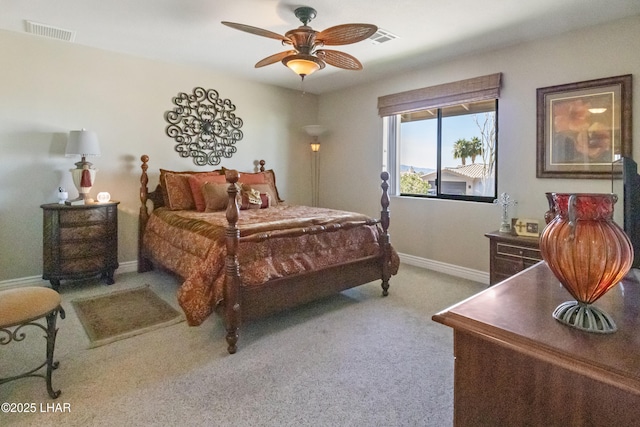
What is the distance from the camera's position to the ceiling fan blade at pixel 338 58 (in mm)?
2816

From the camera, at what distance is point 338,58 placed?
2920mm

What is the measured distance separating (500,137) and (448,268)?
1557 mm

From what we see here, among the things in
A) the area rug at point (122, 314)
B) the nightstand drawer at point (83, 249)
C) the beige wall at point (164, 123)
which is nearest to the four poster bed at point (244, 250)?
the area rug at point (122, 314)

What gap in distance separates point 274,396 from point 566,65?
142 inches

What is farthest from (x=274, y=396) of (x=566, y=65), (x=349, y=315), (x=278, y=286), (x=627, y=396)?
(x=566, y=65)

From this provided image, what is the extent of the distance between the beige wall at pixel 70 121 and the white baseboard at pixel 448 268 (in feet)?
8.87

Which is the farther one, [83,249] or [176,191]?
[176,191]

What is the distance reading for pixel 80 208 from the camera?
3.34 metres

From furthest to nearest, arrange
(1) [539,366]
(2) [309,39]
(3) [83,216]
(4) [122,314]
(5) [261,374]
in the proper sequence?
(3) [83,216], (4) [122,314], (2) [309,39], (5) [261,374], (1) [539,366]

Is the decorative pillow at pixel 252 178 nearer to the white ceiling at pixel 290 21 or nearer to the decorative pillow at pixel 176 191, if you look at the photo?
the decorative pillow at pixel 176 191

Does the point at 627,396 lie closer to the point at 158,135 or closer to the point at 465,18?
the point at 465,18

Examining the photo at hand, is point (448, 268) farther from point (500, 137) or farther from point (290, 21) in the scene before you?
point (290, 21)

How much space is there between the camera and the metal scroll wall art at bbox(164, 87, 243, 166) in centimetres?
430

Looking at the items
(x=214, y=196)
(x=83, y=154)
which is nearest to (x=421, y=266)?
(x=214, y=196)
